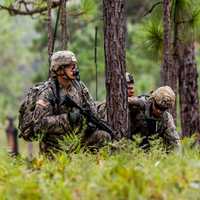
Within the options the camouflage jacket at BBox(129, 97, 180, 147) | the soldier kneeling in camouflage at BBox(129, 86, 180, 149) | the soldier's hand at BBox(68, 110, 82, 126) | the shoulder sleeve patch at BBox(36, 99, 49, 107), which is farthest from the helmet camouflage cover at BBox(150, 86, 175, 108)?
the shoulder sleeve patch at BBox(36, 99, 49, 107)

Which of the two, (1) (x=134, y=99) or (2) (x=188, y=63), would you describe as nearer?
(1) (x=134, y=99)

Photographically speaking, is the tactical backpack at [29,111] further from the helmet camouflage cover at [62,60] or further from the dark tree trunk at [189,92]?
the dark tree trunk at [189,92]

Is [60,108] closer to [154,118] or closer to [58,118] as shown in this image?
[58,118]

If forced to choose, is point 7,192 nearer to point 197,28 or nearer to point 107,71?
point 107,71

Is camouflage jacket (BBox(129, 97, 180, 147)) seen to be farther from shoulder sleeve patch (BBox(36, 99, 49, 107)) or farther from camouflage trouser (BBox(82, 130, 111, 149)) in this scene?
shoulder sleeve patch (BBox(36, 99, 49, 107))

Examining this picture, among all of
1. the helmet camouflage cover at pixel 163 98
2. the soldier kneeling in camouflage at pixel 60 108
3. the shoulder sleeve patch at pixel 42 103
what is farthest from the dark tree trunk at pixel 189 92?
the shoulder sleeve patch at pixel 42 103

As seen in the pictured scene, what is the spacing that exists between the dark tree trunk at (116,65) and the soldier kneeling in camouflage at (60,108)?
0.71ft

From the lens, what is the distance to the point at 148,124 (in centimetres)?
678

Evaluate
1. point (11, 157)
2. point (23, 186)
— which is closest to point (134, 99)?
point (11, 157)

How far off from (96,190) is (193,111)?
22.6ft

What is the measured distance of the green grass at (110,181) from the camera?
3.58 metres

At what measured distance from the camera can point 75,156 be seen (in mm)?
4926

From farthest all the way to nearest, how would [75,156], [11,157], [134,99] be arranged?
1. [134,99]
2. [11,157]
3. [75,156]

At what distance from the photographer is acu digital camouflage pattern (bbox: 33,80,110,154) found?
6.16 metres
